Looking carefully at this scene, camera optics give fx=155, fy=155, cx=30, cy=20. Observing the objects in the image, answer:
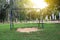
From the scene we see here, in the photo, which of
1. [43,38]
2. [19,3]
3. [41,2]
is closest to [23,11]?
[19,3]

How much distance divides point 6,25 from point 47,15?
4.49 ft

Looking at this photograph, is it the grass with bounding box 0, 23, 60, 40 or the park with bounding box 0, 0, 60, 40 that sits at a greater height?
the park with bounding box 0, 0, 60, 40

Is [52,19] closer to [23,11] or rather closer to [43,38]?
[23,11]

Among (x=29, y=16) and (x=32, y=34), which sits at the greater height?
(x=29, y=16)

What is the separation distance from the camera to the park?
4.69 metres

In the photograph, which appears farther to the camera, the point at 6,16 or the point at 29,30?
the point at 6,16

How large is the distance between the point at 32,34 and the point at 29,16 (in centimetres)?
102

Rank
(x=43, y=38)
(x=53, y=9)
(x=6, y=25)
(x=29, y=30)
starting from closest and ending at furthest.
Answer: (x=43, y=38)
(x=29, y=30)
(x=6, y=25)
(x=53, y=9)

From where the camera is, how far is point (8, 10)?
5234 millimetres

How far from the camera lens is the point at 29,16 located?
5055 millimetres

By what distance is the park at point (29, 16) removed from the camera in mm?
4692

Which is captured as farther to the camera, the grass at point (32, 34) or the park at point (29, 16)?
the park at point (29, 16)

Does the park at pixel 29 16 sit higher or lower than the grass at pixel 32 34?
higher

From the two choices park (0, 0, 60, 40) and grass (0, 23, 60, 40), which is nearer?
grass (0, 23, 60, 40)
